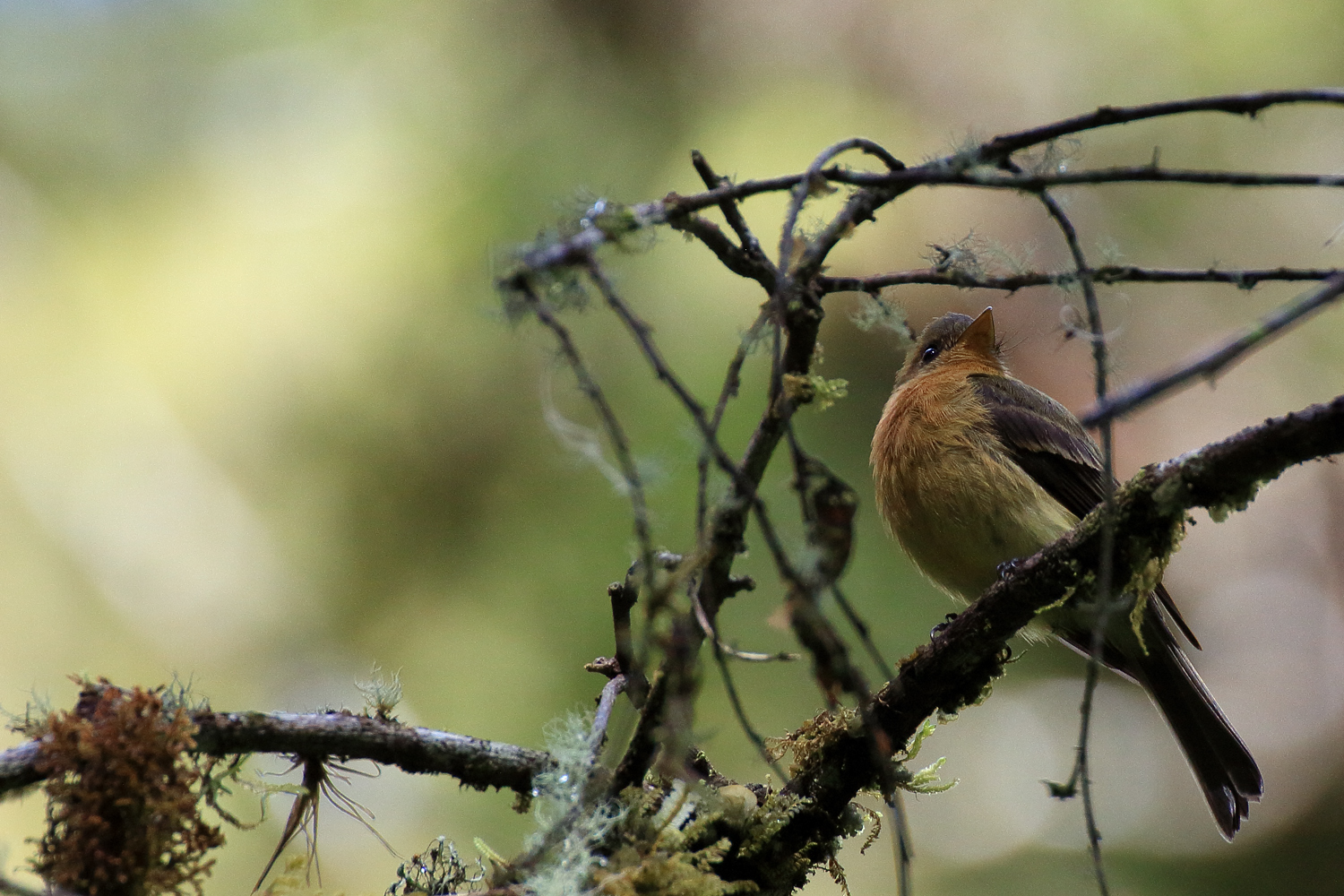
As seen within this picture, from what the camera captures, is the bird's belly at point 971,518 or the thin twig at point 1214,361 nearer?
the thin twig at point 1214,361

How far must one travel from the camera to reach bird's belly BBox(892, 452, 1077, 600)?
3582mm

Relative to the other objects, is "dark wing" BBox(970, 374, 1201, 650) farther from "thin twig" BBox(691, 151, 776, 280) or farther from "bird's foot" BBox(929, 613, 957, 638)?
"thin twig" BBox(691, 151, 776, 280)

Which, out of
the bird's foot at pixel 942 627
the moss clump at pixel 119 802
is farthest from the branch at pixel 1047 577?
the moss clump at pixel 119 802

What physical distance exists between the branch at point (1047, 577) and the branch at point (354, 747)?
2.01 ft

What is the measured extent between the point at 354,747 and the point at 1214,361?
62.1 inches

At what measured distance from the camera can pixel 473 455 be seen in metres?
4.67

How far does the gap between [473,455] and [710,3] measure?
276 cm

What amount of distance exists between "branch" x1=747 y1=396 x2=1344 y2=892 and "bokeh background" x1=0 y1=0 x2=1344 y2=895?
169cm

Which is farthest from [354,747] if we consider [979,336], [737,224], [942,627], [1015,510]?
[979,336]

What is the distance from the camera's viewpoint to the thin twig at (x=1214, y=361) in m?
1.16

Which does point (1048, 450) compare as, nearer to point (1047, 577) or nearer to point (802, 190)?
point (1047, 577)

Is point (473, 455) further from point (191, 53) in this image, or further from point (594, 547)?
point (191, 53)

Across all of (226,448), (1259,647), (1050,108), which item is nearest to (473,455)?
(226,448)

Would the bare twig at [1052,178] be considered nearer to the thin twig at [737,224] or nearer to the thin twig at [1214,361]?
the thin twig at [737,224]
